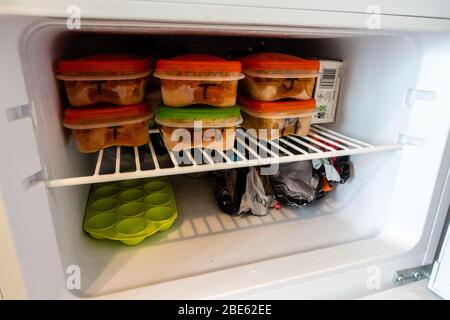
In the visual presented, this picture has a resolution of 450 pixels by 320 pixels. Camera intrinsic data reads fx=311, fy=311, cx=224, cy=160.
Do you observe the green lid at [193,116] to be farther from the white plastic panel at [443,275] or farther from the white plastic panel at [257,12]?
the white plastic panel at [443,275]

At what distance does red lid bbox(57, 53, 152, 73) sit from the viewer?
2.28 ft

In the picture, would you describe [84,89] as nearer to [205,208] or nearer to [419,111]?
[205,208]

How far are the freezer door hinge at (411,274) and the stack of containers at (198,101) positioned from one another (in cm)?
54

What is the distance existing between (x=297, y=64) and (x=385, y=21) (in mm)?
253

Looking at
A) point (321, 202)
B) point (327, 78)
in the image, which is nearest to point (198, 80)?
point (327, 78)

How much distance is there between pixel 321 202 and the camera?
1.07 m

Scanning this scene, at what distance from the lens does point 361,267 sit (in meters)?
0.76

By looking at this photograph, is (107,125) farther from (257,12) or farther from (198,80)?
(257,12)

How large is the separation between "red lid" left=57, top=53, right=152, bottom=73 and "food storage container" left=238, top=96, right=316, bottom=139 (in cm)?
31

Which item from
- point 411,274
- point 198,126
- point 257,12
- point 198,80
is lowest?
point 411,274

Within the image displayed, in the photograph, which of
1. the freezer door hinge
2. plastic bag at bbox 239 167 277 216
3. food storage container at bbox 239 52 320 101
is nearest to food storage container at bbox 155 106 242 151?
food storage container at bbox 239 52 320 101

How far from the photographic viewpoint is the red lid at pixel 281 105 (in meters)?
0.83

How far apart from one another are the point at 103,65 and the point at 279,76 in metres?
0.43

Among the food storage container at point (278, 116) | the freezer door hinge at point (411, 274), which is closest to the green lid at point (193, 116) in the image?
the food storage container at point (278, 116)
